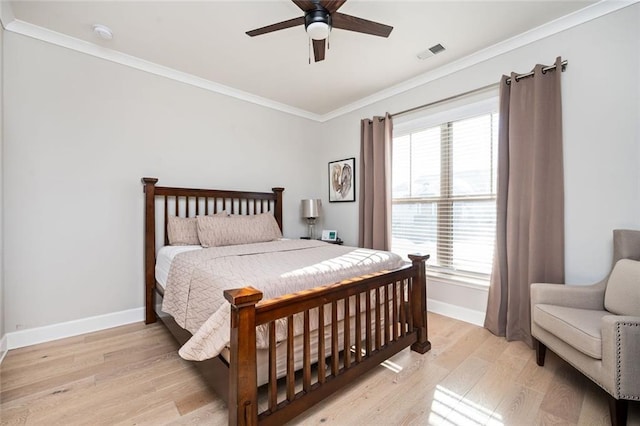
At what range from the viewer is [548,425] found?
1452 mm

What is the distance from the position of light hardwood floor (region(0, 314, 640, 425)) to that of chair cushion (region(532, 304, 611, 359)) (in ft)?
1.13

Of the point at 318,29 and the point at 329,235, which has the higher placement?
the point at 318,29

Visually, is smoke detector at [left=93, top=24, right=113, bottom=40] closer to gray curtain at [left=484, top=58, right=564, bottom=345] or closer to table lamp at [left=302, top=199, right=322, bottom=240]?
table lamp at [left=302, top=199, right=322, bottom=240]

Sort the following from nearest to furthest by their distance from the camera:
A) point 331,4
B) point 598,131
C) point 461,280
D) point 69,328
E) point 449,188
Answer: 1. point 331,4
2. point 598,131
3. point 69,328
4. point 461,280
5. point 449,188

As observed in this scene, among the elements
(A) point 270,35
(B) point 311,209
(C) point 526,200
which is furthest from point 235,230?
(C) point 526,200

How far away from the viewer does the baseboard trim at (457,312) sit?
2.74 m

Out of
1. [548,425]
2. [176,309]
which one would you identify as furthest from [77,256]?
[548,425]

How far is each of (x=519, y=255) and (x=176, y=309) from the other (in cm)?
277

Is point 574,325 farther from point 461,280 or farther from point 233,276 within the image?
point 233,276

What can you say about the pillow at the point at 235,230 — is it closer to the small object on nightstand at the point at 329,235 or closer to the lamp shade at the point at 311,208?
the lamp shade at the point at 311,208

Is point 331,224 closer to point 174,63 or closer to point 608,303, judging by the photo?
point 174,63

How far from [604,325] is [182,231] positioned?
10.6ft

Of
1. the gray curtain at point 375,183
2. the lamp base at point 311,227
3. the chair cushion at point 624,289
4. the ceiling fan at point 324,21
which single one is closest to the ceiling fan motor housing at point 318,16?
Answer: the ceiling fan at point 324,21

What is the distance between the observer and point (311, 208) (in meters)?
3.99
